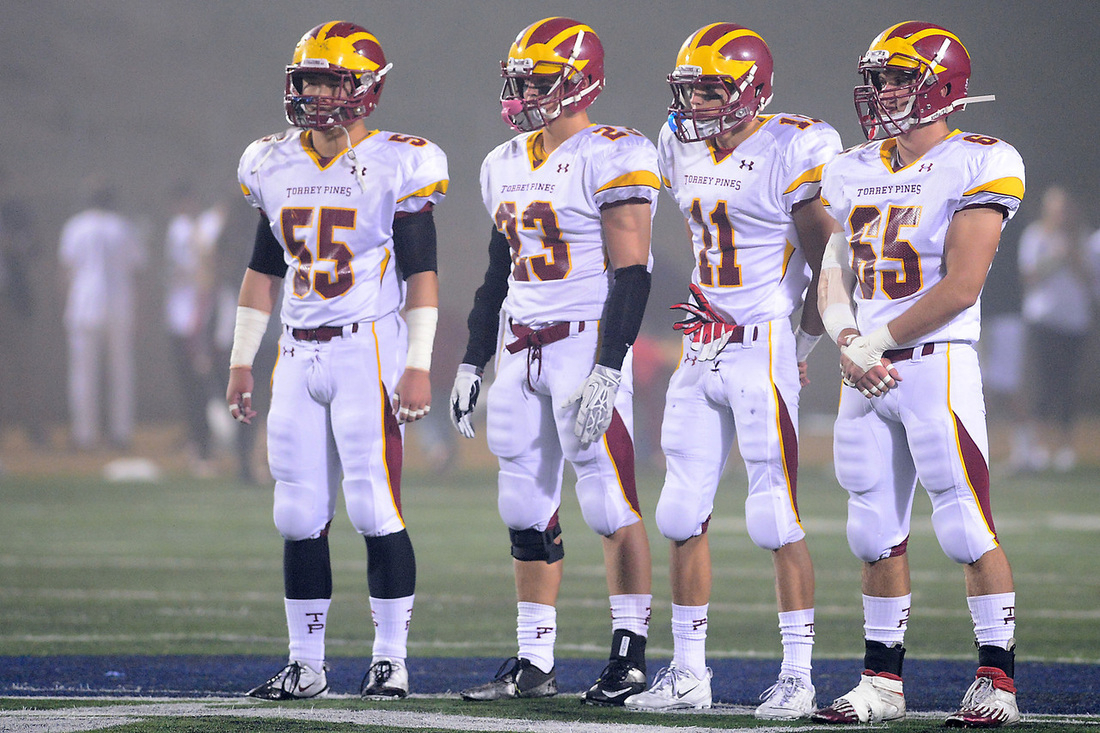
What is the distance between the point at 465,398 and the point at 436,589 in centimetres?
263

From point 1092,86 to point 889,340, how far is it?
11.0 metres

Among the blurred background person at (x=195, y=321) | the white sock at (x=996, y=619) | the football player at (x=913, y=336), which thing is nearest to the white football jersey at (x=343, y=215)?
the football player at (x=913, y=336)

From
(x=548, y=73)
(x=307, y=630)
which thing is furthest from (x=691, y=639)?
(x=548, y=73)

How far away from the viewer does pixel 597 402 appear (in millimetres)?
3668

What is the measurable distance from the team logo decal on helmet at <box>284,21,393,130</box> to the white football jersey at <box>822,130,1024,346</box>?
131 centimetres

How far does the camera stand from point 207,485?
36.8 ft

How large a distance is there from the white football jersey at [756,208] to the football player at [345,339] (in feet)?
2.50

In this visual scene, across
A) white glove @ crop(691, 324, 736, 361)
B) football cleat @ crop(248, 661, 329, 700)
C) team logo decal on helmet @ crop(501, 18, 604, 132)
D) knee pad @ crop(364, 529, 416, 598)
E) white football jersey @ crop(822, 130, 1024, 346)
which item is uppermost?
team logo decal on helmet @ crop(501, 18, 604, 132)

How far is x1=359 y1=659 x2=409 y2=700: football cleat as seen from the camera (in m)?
3.71

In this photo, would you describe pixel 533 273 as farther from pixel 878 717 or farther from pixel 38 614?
pixel 38 614

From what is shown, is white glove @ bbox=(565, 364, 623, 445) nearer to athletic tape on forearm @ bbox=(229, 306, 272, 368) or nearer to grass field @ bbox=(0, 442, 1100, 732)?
grass field @ bbox=(0, 442, 1100, 732)

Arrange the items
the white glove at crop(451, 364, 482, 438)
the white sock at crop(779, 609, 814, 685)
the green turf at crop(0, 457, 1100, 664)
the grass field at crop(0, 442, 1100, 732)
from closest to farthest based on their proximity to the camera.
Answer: the white sock at crop(779, 609, 814, 685) < the white glove at crop(451, 364, 482, 438) < the grass field at crop(0, 442, 1100, 732) < the green turf at crop(0, 457, 1100, 664)

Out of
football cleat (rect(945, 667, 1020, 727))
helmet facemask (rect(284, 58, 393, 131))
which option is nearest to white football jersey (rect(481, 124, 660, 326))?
helmet facemask (rect(284, 58, 393, 131))

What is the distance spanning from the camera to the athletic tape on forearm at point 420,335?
386 centimetres
